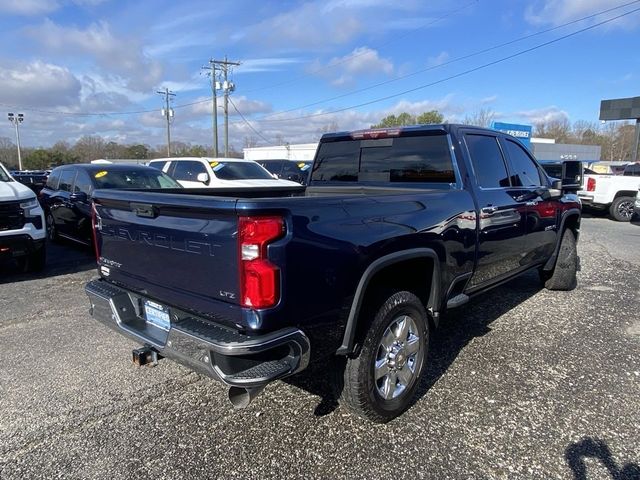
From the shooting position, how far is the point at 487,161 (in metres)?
4.17

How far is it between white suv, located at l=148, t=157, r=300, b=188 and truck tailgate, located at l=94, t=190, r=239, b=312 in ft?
26.4

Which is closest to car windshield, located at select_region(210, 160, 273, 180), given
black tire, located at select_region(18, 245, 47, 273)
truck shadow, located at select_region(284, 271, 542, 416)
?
black tire, located at select_region(18, 245, 47, 273)

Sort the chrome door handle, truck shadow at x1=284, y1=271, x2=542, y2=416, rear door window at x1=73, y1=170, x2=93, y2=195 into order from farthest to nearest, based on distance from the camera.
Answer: rear door window at x1=73, y1=170, x2=93, y2=195, the chrome door handle, truck shadow at x1=284, y1=271, x2=542, y2=416

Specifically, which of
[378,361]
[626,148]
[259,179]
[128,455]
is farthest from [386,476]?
[626,148]

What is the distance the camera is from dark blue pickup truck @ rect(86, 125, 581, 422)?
226cm

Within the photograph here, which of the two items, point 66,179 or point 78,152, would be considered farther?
point 78,152

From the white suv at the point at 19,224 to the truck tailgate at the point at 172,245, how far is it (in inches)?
150

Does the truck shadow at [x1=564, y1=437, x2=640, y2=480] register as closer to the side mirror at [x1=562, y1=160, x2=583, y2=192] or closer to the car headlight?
the side mirror at [x1=562, y1=160, x2=583, y2=192]

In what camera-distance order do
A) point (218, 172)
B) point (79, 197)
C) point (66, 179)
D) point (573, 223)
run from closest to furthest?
point (573, 223) → point (79, 197) → point (66, 179) → point (218, 172)

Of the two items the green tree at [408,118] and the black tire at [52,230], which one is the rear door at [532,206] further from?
the green tree at [408,118]

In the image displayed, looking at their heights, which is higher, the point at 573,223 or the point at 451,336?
the point at 573,223

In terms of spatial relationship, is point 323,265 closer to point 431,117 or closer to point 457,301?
point 457,301

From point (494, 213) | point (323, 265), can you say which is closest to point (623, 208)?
point (494, 213)

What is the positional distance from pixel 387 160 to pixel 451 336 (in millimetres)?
1822
